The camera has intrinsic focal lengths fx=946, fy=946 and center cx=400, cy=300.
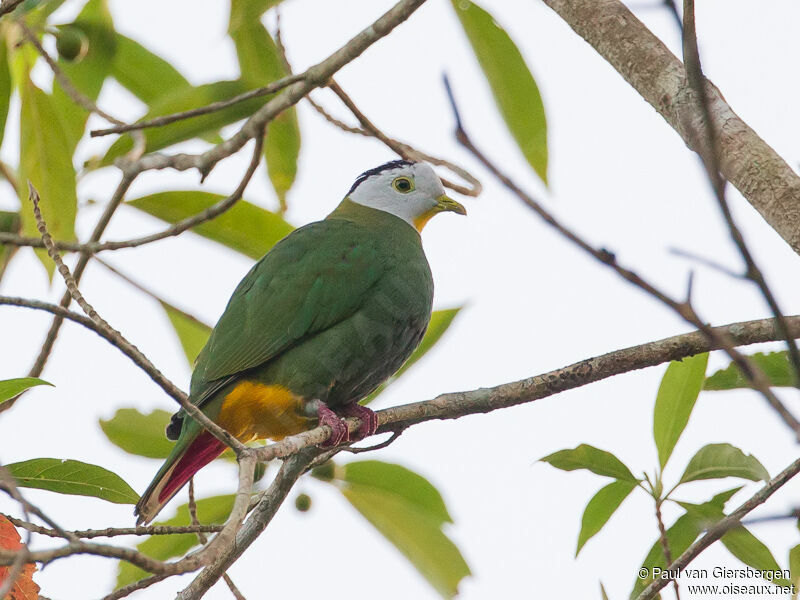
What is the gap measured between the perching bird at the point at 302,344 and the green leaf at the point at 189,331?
2.9 inches

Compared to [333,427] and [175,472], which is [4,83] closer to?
[175,472]

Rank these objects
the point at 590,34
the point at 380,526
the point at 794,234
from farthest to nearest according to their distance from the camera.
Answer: the point at 380,526 < the point at 590,34 < the point at 794,234

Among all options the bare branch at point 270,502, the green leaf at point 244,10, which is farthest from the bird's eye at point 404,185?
the bare branch at point 270,502

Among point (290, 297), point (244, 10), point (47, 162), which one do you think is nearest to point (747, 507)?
point (290, 297)

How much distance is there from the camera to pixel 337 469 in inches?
117

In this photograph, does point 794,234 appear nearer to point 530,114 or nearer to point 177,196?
point 530,114

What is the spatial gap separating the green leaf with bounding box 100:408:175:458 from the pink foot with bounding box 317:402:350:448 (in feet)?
1.76

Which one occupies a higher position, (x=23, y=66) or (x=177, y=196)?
(x=23, y=66)

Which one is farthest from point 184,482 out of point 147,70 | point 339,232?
point 147,70

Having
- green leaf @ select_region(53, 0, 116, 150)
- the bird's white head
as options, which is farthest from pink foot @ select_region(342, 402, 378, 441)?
green leaf @ select_region(53, 0, 116, 150)

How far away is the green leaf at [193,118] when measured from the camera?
273 centimetres

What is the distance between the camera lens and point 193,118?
108 inches

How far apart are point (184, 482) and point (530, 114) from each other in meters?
1.52

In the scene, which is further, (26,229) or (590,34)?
(26,229)
